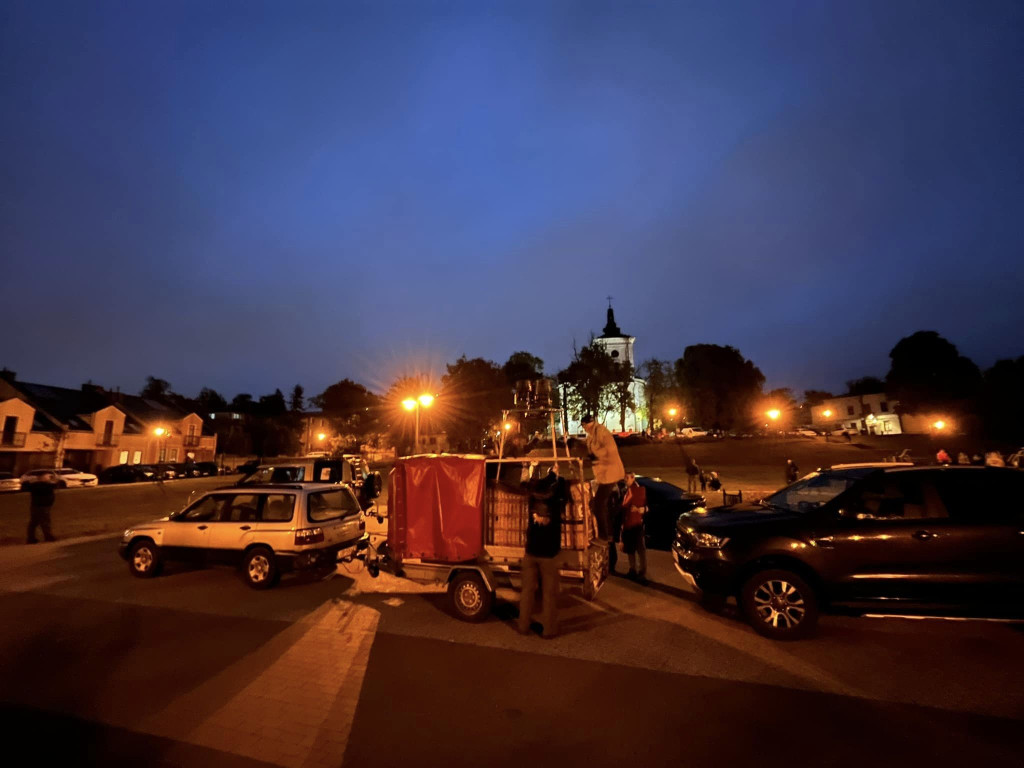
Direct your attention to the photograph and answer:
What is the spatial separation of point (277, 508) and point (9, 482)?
112ft

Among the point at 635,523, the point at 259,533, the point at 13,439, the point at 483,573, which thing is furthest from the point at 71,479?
the point at 635,523

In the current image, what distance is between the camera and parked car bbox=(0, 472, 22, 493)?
29.1m

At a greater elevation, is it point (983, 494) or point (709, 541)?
point (983, 494)

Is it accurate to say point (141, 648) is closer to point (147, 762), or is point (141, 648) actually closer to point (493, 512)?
point (147, 762)

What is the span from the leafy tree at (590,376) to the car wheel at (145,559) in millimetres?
45707

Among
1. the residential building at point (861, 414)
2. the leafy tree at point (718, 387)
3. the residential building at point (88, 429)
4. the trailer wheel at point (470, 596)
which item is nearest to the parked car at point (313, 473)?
the trailer wheel at point (470, 596)

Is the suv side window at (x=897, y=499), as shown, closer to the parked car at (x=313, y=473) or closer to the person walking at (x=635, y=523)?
the person walking at (x=635, y=523)

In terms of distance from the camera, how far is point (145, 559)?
842cm

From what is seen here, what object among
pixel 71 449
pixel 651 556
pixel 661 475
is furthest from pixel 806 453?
pixel 71 449

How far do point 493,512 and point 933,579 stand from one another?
15.7 ft

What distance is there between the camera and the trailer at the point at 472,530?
237 inches

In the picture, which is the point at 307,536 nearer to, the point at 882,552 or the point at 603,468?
the point at 603,468

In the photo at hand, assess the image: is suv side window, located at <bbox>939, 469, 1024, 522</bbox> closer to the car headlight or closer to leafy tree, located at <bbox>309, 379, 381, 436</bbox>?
the car headlight

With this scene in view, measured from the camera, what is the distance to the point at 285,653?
5172mm
